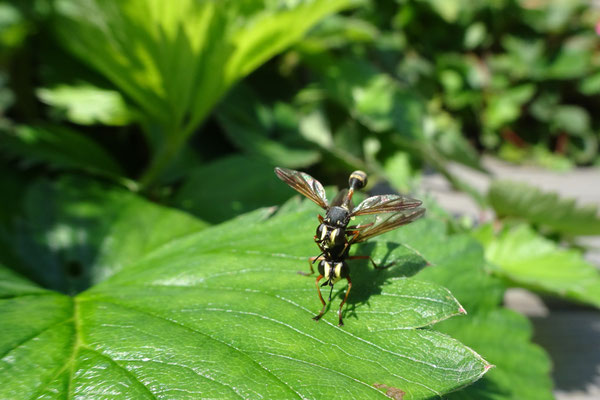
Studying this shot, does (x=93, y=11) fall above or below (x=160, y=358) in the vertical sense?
above

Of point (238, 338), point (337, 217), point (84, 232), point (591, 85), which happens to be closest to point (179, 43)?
point (84, 232)

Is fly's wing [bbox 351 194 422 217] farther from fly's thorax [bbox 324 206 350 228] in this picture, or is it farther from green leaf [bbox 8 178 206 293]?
green leaf [bbox 8 178 206 293]

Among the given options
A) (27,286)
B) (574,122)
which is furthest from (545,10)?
(27,286)

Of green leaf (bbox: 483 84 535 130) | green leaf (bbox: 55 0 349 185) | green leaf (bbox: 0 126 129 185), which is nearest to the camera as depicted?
green leaf (bbox: 55 0 349 185)

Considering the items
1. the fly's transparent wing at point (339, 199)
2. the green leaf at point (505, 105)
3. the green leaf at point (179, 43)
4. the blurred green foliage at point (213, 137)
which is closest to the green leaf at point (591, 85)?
the green leaf at point (505, 105)

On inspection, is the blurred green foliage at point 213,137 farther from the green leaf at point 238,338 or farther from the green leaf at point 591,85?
the green leaf at point 591,85

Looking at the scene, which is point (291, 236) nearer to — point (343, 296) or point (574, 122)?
point (343, 296)

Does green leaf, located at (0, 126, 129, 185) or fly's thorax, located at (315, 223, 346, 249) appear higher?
green leaf, located at (0, 126, 129, 185)

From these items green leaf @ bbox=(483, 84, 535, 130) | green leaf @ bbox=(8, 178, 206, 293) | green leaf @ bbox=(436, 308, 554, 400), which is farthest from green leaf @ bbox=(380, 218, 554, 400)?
green leaf @ bbox=(483, 84, 535, 130)
